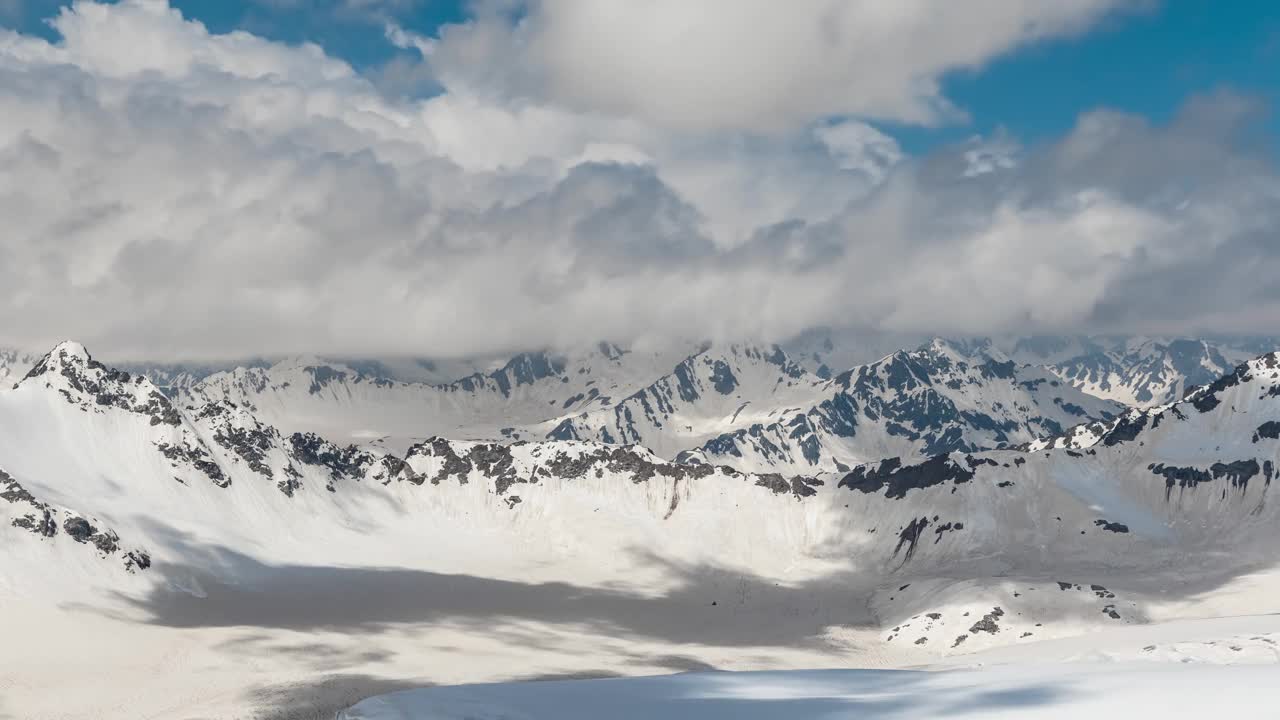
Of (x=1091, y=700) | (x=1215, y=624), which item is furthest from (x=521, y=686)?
(x=1215, y=624)

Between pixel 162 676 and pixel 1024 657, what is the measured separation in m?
155

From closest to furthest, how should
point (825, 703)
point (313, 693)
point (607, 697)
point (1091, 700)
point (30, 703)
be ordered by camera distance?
point (1091, 700) → point (825, 703) → point (607, 697) → point (30, 703) → point (313, 693)

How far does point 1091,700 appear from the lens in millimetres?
64125

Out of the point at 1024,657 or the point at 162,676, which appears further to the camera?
the point at 162,676

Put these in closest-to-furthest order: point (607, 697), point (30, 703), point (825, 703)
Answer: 1. point (825, 703)
2. point (607, 697)
3. point (30, 703)

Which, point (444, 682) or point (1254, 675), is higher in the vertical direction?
point (1254, 675)

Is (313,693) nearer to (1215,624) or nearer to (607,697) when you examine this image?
(607,697)

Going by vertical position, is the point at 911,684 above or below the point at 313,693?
above

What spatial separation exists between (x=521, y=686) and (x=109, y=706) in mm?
124120

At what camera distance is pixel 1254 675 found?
6625cm

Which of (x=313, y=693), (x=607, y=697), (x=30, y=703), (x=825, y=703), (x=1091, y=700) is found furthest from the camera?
(x=313, y=693)

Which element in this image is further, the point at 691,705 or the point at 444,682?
the point at 444,682

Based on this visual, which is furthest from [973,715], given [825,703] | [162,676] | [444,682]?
[162,676]

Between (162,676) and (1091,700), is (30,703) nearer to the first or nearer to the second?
(162,676)
